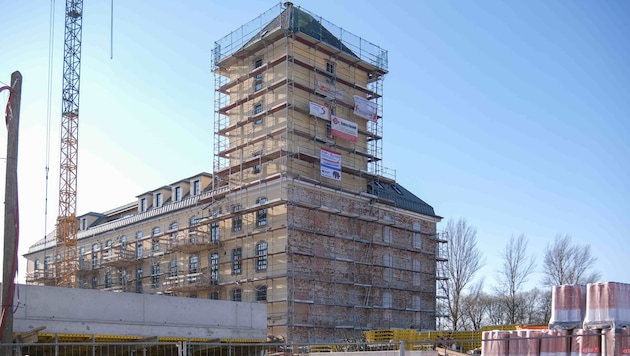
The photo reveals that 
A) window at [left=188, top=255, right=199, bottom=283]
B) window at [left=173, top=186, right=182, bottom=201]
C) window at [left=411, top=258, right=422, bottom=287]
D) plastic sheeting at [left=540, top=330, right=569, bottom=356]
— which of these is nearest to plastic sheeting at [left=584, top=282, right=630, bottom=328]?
plastic sheeting at [left=540, top=330, right=569, bottom=356]

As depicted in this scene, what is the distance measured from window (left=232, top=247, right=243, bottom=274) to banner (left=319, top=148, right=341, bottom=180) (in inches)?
304

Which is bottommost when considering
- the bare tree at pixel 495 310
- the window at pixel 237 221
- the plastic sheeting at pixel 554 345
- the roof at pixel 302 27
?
the bare tree at pixel 495 310

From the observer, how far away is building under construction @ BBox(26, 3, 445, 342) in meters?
45.8

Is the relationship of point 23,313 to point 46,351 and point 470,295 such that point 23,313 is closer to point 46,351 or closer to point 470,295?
point 46,351

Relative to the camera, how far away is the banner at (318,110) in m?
47.8

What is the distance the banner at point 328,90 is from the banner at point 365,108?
1266mm

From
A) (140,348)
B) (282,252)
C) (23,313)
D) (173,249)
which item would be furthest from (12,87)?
(173,249)

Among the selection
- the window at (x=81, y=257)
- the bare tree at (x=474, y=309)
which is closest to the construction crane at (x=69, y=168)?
the window at (x=81, y=257)

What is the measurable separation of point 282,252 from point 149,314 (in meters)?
14.2

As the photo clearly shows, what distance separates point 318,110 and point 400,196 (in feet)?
36.0

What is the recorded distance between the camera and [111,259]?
59531mm

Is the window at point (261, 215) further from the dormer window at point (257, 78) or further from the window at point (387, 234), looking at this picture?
the window at point (387, 234)

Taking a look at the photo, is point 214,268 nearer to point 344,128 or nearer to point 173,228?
point 173,228

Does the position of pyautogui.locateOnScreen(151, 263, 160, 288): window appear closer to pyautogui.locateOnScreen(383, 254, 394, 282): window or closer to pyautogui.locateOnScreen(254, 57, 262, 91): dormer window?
pyautogui.locateOnScreen(254, 57, 262, 91): dormer window
